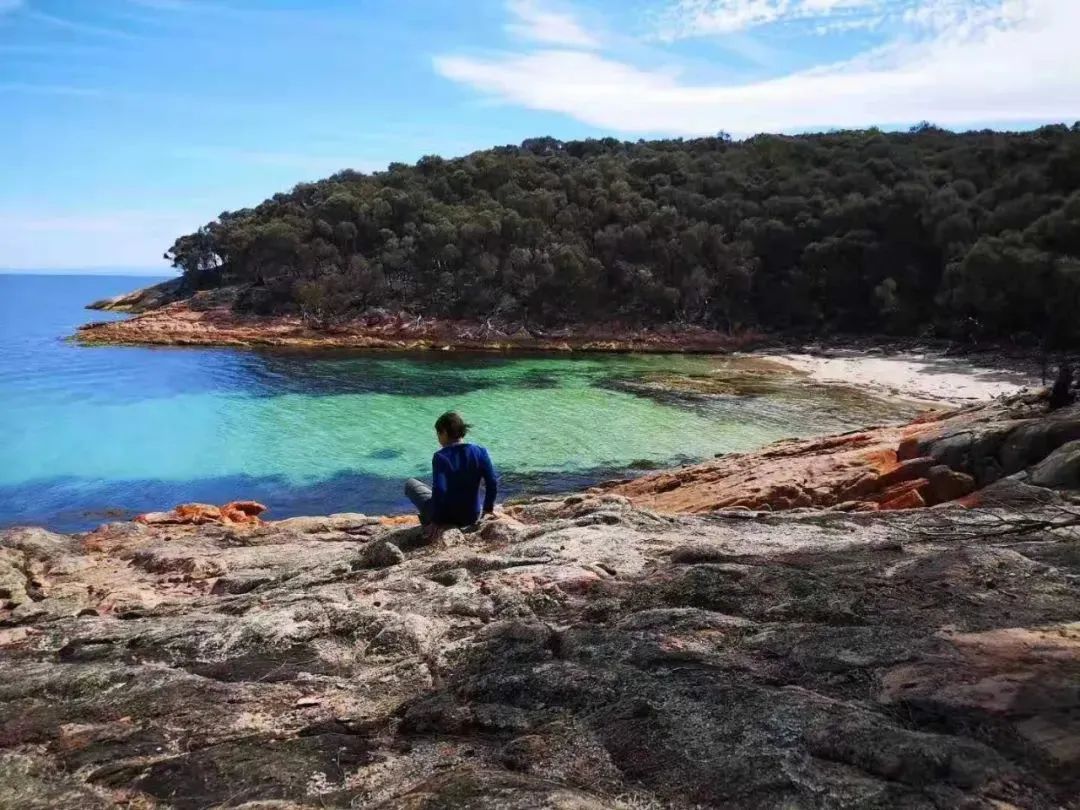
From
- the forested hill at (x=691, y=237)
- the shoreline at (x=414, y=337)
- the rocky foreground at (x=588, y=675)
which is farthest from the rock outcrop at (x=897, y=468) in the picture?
the shoreline at (x=414, y=337)

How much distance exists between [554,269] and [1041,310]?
26.7m

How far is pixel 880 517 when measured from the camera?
773 cm

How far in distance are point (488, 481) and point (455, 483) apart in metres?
0.32

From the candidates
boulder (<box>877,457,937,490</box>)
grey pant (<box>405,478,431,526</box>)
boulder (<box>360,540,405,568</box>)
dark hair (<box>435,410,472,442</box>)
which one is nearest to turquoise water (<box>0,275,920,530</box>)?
boulder (<box>877,457,937,490</box>)

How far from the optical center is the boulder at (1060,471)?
7.77m

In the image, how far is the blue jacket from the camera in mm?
7242

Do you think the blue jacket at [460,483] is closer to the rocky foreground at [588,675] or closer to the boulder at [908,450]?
the rocky foreground at [588,675]

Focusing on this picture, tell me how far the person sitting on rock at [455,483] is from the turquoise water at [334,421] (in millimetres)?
8801

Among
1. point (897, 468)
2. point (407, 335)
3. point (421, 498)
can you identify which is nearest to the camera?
point (421, 498)

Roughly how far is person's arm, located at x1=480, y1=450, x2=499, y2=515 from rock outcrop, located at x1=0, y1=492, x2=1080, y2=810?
0.73m

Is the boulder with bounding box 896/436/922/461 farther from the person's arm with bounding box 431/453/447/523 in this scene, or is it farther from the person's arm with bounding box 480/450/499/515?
the person's arm with bounding box 431/453/447/523

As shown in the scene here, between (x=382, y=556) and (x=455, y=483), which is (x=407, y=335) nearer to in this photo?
(x=455, y=483)

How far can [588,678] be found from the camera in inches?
161

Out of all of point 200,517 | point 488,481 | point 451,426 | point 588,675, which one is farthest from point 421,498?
point 200,517
